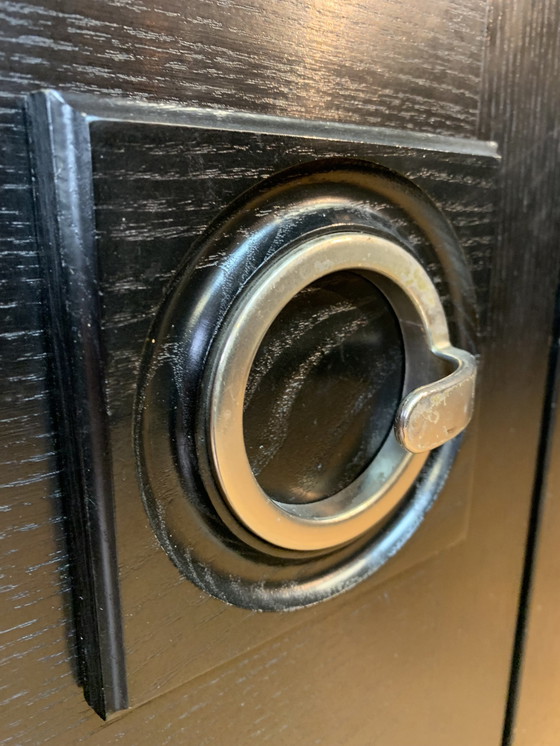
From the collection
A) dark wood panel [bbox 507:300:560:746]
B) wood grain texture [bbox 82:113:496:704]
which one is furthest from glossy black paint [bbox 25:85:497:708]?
Answer: dark wood panel [bbox 507:300:560:746]

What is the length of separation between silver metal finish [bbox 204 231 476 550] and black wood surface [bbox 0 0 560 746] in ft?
0.20

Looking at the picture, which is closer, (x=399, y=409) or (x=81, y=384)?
(x=81, y=384)

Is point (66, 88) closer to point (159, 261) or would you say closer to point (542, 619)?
point (159, 261)

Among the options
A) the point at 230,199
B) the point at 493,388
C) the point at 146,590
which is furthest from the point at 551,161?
the point at 146,590

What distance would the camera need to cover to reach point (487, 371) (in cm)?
41

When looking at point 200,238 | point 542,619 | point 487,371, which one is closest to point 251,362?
point 200,238

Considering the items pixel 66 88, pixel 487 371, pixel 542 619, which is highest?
pixel 66 88

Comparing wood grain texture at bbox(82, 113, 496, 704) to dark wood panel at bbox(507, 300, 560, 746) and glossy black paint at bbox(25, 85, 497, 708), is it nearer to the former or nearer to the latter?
glossy black paint at bbox(25, 85, 497, 708)

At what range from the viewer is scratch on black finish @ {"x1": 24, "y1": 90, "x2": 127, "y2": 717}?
0.21 m

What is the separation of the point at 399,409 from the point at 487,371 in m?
0.11

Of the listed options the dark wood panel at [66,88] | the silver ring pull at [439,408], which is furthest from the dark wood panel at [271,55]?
the silver ring pull at [439,408]

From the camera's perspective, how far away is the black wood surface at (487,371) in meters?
0.22

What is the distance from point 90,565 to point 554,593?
434mm

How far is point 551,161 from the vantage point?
0.40m
